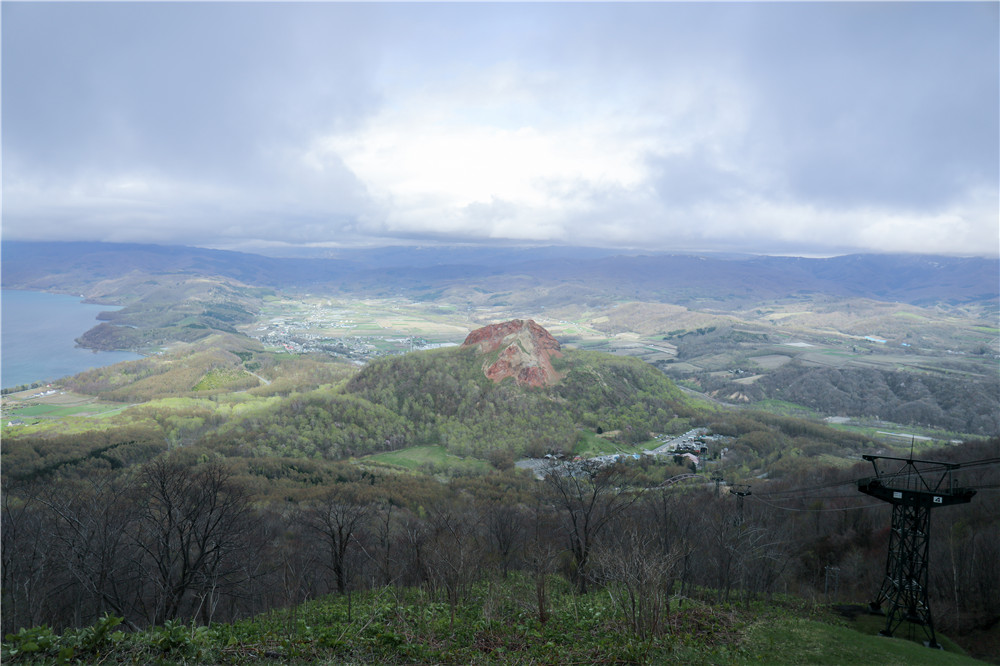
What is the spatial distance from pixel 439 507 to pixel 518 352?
69772 mm

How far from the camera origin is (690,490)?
58531mm

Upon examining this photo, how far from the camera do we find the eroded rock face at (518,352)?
10700 cm

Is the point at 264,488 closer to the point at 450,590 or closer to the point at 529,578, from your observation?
the point at 529,578

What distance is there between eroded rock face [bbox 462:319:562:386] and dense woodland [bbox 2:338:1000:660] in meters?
3.77

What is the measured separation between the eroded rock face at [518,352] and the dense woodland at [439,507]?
148 inches

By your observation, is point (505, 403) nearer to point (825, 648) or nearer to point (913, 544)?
point (913, 544)

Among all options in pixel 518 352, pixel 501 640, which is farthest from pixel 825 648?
pixel 518 352

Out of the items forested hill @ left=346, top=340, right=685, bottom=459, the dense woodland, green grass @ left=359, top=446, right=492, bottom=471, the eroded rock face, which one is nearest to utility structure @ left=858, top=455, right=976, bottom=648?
the dense woodland

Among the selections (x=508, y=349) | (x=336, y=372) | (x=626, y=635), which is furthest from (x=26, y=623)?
(x=336, y=372)

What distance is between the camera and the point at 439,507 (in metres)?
41.6

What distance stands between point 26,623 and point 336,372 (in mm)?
124450

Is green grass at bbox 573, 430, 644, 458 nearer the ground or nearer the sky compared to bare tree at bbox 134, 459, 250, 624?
nearer the ground

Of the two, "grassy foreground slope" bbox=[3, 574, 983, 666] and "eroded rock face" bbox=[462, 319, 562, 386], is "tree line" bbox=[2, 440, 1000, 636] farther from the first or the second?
"eroded rock face" bbox=[462, 319, 562, 386]

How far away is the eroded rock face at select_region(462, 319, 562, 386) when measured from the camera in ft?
351
